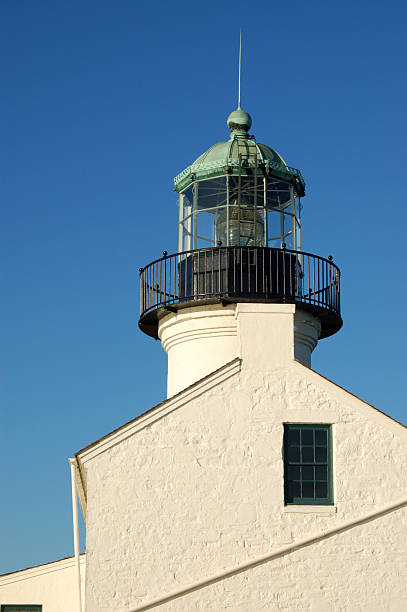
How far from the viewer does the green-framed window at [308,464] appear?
53.9ft

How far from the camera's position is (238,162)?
20.9 meters

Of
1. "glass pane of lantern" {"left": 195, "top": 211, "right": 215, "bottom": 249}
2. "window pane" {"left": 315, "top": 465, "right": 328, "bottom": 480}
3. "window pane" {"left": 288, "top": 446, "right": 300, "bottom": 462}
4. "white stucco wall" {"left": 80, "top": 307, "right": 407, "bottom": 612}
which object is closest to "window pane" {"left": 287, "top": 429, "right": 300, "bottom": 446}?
"window pane" {"left": 288, "top": 446, "right": 300, "bottom": 462}

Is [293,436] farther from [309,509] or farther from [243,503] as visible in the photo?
[243,503]

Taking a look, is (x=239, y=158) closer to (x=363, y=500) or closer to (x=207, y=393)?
(x=207, y=393)

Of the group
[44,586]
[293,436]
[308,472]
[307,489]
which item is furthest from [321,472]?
[44,586]

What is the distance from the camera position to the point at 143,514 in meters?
16.0

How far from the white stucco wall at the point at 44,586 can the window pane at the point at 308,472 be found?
20.0ft

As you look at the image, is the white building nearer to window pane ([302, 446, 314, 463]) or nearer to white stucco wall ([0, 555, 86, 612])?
window pane ([302, 446, 314, 463])

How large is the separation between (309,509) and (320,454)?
3.25ft

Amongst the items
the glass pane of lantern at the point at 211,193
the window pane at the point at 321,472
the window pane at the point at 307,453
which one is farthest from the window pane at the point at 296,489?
the glass pane of lantern at the point at 211,193

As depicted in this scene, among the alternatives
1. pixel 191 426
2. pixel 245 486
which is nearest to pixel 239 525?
pixel 245 486

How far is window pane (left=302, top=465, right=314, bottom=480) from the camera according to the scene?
1653 centimetres

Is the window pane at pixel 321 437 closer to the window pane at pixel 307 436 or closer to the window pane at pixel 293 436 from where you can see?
the window pane at pixel 307 436

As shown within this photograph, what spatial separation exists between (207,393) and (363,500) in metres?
3.25
